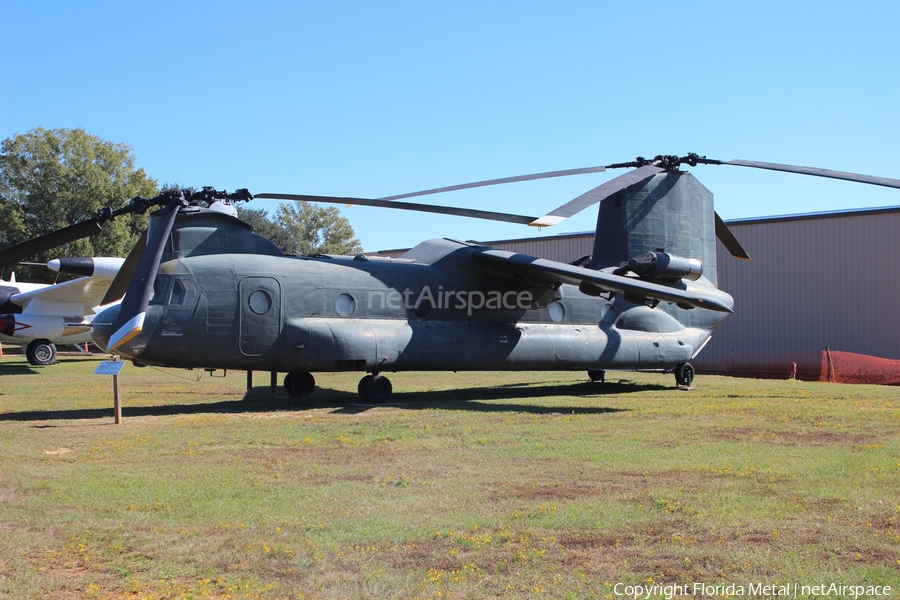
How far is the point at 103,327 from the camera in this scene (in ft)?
49.1

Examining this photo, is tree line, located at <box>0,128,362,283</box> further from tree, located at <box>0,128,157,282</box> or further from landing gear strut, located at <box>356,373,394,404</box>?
landing gear strut, located at <box>356,373,394,404</box>

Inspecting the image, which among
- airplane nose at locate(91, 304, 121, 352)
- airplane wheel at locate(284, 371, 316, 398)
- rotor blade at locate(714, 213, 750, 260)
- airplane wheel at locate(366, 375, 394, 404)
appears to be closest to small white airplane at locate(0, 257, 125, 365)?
airplane wheel at locate(284, 371, 316, 398)

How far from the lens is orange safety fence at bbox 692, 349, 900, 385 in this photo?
2714 cm

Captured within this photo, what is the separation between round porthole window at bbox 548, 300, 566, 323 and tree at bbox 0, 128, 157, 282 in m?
38.8

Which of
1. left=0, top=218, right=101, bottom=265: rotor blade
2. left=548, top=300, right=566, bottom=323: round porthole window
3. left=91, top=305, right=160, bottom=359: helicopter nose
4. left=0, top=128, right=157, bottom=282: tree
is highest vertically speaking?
left=0, top=128, right=157, bottom=282: tree

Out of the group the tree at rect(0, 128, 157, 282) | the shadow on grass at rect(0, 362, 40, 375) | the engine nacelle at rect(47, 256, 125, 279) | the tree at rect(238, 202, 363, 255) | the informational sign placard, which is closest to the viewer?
the informational sign placard

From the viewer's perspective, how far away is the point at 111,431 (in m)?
13.2

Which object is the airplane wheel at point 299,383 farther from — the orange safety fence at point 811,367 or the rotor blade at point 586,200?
the orange safety fence at point 811,367

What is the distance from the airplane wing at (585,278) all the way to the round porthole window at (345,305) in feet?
10.9

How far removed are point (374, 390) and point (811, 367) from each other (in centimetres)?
1926

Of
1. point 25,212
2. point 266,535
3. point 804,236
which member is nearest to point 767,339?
point 804,236

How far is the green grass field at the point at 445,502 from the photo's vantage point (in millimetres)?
5805

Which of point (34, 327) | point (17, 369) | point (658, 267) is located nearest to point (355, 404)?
point (658, 267)

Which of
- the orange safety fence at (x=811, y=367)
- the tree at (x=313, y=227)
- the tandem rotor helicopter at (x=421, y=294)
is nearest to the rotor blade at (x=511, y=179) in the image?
the tandem rotor helicopter at (x=421, y=294)
